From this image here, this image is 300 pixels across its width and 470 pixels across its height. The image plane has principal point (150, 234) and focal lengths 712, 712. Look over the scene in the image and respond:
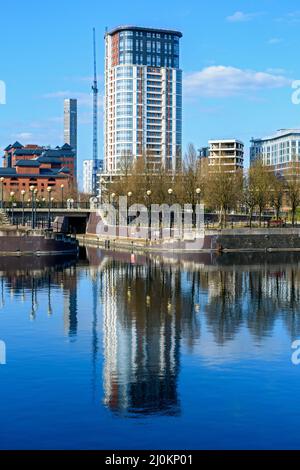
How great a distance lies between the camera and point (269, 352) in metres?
25.1

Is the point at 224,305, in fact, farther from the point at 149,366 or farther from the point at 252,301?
the point at 149,366

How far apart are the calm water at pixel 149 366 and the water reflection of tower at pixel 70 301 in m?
0.10

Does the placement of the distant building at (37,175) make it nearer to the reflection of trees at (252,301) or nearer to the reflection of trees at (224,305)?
the reflection of trees at (252,301)


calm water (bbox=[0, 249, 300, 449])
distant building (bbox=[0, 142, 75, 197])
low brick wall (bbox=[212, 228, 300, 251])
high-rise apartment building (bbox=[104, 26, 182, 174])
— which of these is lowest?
calm water (bbox=[0, 249, 300, 449])

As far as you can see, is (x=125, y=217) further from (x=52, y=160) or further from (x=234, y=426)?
(x=52, y=160)

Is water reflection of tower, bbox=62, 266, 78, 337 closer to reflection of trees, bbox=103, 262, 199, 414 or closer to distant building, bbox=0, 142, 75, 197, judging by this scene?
reflection of trees, bbox=103, 262, 199, 414

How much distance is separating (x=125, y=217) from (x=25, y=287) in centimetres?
4361

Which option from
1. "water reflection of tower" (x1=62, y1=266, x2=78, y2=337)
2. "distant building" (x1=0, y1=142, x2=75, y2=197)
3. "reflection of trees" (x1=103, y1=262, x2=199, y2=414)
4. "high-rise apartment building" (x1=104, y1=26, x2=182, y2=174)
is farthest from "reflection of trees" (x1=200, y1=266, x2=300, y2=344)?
"high-rise apartment building" (x1=104, y1=26, x2=182, y2=174)

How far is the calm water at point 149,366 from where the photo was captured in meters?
16.9

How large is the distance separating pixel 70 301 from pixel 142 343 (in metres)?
12.4

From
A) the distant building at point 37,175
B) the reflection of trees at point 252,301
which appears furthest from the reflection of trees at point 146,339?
the distant building at point 37,175

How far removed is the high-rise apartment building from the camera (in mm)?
188750

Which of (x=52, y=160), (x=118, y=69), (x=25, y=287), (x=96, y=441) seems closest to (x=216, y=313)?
(x=25, y=287)

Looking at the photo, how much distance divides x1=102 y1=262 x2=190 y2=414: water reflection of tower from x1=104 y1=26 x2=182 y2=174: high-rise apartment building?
145876 mm
